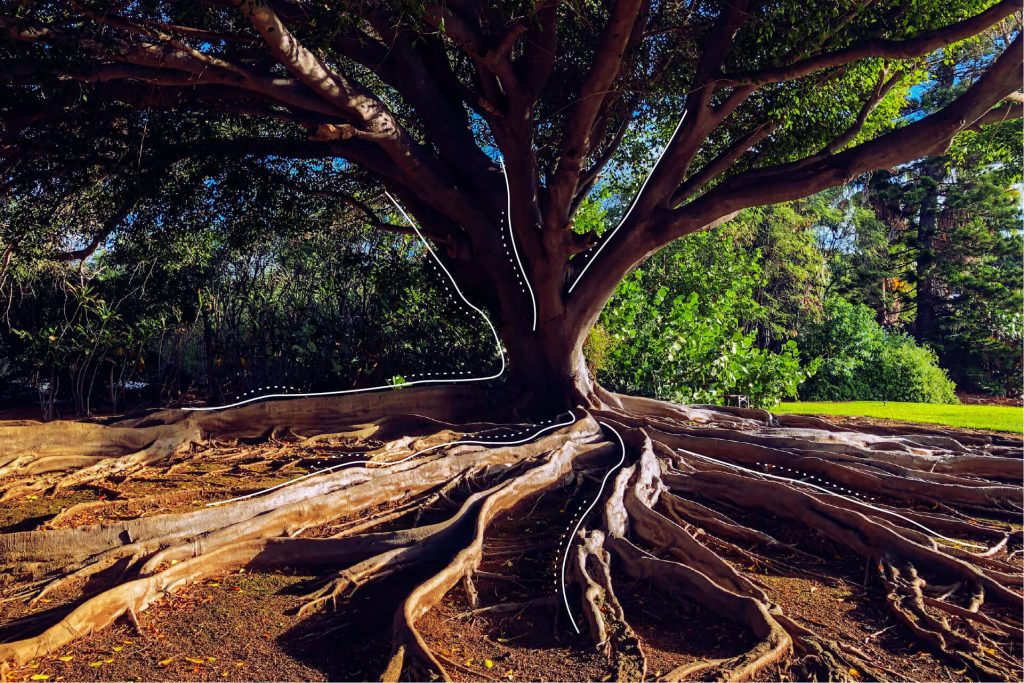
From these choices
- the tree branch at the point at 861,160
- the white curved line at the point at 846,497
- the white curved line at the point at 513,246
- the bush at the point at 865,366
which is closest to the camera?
the white curved line at the point at 846,497

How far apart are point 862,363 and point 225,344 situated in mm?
13410

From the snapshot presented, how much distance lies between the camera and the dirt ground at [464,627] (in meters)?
3.71

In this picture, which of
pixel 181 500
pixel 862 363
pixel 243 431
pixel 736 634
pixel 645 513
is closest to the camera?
pixel 736 634

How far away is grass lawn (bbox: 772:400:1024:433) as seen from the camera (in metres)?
11.0

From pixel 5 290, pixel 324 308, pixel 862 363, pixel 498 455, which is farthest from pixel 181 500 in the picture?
pixel 862 363

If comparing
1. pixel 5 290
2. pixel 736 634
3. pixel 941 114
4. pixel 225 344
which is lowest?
pixel 736 634

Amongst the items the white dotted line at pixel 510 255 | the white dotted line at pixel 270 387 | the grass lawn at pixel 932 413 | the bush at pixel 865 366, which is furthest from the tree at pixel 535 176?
the bush at pixel 865 366

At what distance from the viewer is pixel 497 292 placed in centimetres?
941

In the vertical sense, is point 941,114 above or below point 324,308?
above

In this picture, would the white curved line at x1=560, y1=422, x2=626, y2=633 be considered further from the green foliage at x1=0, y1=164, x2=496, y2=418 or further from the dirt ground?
A: the green foliage at x1=0, y1=164, x2=496, y2=418

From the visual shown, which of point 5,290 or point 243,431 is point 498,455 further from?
point 5,290

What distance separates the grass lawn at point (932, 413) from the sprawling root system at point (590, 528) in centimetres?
250

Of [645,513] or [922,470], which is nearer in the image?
[645,513]

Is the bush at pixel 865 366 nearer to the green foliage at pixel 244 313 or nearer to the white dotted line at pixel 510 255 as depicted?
the green foliage at pixel 244 313
